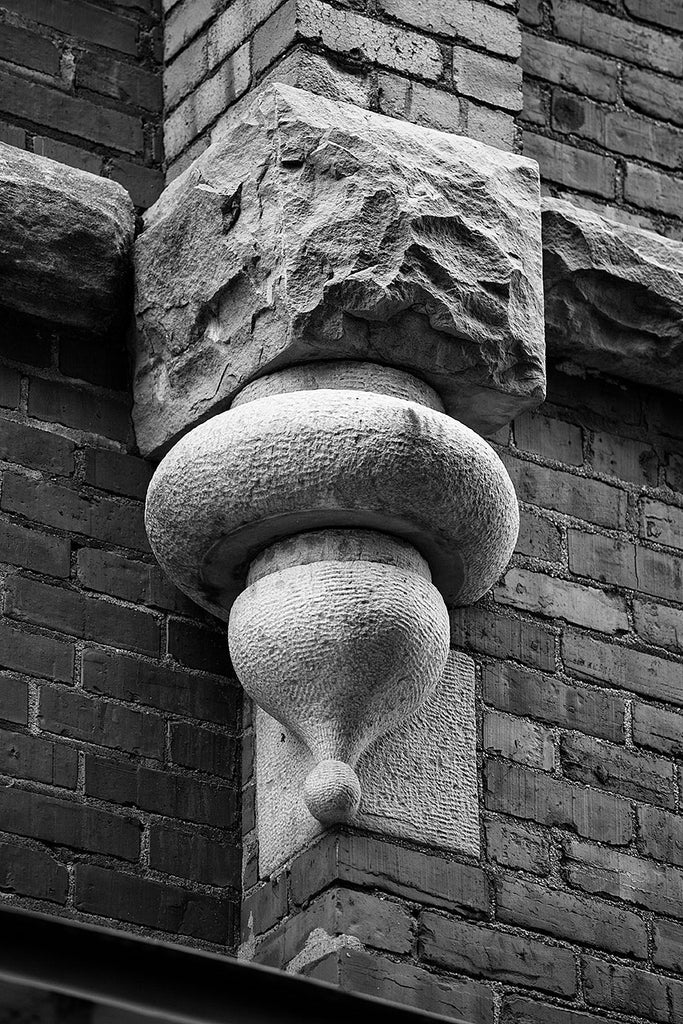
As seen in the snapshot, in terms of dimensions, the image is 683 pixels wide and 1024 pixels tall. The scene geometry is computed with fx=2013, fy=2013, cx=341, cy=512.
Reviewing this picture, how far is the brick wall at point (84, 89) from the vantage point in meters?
3.40

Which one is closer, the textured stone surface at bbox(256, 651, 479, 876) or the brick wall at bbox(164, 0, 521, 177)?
the textured stone surface at bbox(256, 651, 479, 876)

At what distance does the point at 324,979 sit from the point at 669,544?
1.06 metres

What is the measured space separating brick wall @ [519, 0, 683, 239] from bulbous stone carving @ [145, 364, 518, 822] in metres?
0.86

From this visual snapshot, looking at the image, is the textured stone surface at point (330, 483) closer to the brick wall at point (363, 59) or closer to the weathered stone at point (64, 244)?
the weathered stone at point (64, 244)

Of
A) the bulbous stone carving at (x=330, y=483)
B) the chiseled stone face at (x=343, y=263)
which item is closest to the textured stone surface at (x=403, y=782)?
the bulbous stone carving at (x=330, y=483)

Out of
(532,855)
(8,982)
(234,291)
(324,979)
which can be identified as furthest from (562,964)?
(8,982)

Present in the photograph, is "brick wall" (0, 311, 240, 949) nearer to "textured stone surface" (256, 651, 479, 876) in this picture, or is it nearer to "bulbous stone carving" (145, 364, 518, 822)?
"textured stone surface" (256, 651, 479, 876)

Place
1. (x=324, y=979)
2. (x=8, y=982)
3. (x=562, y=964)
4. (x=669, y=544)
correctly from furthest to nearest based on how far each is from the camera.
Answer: (x=669, y=544), (x=562, y=964), (x=324, y=979), (x=8, y=982)

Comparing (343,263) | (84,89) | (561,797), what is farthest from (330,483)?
(84,89)

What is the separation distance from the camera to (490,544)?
299 cm

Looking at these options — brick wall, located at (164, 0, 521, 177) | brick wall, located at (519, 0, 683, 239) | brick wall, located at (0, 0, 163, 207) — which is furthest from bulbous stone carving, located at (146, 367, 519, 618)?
brick wall, located at (519, 0, 683, 239)

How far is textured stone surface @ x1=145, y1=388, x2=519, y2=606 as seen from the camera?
282cm

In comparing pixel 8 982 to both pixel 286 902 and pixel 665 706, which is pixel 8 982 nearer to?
pixel 286 902

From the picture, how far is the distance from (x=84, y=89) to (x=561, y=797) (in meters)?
1.45
